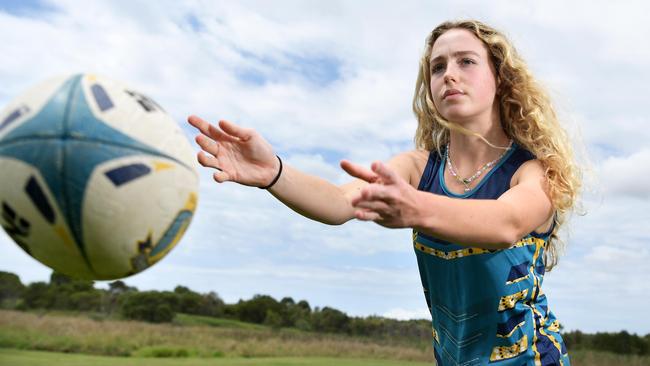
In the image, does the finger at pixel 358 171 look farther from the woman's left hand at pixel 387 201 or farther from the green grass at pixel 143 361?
the green grass at pixel 143 361

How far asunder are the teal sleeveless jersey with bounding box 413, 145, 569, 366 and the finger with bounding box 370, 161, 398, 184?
4.58 feet

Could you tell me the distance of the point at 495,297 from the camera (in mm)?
3871

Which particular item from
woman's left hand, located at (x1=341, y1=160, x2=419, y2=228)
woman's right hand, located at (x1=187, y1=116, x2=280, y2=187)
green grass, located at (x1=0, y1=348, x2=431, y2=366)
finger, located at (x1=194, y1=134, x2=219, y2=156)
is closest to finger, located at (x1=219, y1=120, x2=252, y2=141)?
woman's right hand, located at (x1=187, y1=116, x2=280, y2=187)

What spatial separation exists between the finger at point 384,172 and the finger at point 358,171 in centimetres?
19

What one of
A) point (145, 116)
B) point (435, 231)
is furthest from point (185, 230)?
point (435, 231)

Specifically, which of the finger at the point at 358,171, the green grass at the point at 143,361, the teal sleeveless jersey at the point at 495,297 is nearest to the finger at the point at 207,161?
the finger at the point at 358,171

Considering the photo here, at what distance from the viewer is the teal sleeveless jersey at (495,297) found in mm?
3863

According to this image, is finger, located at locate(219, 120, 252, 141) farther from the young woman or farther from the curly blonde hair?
the curly blonde hair

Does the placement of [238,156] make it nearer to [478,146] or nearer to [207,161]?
[207,161]

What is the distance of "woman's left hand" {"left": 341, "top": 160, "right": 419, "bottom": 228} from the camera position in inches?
103

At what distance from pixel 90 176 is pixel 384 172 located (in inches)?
57.7

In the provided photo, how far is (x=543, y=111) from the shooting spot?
4.45m

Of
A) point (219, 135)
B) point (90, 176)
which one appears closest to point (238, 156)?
point (219, 135)

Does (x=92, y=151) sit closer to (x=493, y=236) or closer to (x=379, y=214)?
(x=379, y=214)
